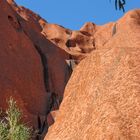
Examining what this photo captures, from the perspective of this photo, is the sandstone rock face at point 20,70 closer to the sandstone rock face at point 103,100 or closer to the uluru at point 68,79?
the uluru at point 68,79

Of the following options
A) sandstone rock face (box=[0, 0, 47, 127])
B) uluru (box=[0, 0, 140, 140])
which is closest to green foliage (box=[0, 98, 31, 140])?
uluru (box=[0, 0, 140, 140])

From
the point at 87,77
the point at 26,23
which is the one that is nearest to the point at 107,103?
the point at 87,77

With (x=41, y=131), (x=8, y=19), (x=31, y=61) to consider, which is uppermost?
(x=8, y=19)

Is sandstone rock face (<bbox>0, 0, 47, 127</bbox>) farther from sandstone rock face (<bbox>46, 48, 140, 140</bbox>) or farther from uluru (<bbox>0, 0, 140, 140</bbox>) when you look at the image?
sandstone rock face (<bbox>46, 48, 140, 140</bbox>)

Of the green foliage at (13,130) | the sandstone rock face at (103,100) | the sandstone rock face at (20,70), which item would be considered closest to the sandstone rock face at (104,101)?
the sandstone rock face at (103,100)

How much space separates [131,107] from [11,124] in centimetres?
228

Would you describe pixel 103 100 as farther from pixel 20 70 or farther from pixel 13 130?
pixel 20 70

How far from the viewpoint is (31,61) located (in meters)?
40.0

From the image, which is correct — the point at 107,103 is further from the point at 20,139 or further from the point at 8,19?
the point at 8,19

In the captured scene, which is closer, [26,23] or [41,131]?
[41,131]

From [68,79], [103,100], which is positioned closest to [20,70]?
[68,79]

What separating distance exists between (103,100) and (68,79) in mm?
34220

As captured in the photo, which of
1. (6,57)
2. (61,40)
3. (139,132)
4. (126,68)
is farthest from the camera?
(61,40)

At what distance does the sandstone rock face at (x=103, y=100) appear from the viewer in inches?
387
